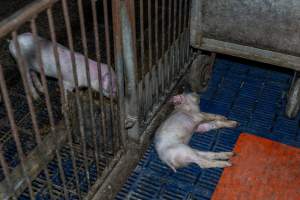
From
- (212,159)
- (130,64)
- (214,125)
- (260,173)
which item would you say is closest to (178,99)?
(214,125)

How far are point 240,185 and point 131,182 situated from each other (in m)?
0.86

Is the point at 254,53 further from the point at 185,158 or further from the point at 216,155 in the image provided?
the point at 185,158

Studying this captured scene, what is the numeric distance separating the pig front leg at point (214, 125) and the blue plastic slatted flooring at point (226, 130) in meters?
0.04

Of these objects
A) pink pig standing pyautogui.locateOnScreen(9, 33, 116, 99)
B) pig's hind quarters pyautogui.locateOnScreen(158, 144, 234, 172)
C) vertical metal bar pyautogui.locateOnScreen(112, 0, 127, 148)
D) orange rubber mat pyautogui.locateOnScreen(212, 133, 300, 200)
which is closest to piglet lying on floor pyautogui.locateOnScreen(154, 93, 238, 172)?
pig's hind quarters pyautogui.locateOnScreen(158, 144, 234, 172)

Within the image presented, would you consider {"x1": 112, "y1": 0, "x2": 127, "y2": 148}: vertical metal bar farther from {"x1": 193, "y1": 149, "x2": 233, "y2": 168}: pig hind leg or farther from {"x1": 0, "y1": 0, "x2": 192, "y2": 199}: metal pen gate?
{"x1": 193, "y1": 149, "x2": 233, "y2": 168}: pig hind leg

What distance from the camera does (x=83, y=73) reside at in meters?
3.95

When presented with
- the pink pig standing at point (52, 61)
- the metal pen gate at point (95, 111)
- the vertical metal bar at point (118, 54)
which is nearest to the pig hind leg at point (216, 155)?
the metal pen gate at point (95, 111)

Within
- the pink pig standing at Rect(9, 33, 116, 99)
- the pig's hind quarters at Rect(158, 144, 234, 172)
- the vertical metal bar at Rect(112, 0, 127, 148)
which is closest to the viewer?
the vertical metal bar at Rect(112, 0, 127, 148)

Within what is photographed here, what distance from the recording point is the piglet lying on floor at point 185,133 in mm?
3328

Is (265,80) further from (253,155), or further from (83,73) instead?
(83,73)

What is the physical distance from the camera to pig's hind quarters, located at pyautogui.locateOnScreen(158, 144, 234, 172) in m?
3.31

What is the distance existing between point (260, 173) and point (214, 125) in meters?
0.60

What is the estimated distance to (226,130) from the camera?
3.89m

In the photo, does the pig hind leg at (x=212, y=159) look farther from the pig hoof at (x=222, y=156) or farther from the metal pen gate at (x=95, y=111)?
the metal pen gate at (x=95, y=111)
